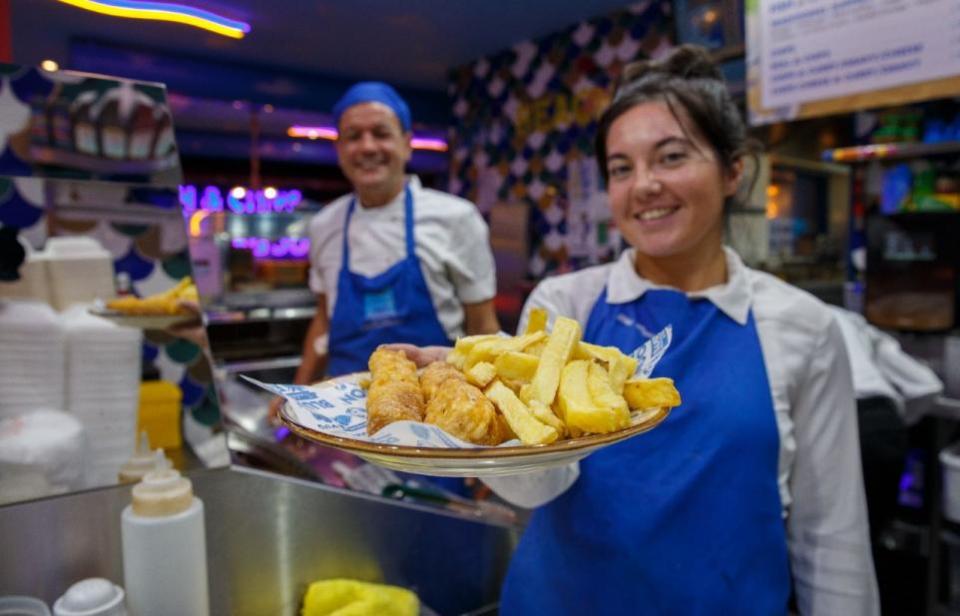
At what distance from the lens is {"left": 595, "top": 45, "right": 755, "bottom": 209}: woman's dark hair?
4.34ft

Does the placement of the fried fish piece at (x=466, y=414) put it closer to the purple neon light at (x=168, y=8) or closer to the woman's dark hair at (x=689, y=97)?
the woman's dark hair at (x=689, y=97)

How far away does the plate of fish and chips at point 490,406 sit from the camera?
2.18 feet

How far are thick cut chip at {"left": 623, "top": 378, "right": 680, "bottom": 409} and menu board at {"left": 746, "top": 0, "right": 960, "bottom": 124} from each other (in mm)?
1872

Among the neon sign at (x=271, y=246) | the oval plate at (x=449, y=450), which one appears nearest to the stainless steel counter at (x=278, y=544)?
the oval plate at (x=449, y=450)

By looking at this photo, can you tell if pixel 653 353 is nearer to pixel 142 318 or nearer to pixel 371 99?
pixel 142 318

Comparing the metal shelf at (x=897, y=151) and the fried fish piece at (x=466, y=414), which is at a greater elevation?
the metal shelf at (x=897, y=151)

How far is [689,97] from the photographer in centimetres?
132

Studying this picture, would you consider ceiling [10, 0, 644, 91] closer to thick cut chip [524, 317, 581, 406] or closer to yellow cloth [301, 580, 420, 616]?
yellow cloth [301, 580, 420, 616]

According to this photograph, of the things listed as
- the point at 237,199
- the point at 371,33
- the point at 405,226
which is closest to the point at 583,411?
the point at 405,226

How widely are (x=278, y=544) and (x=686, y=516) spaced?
2.42 feet

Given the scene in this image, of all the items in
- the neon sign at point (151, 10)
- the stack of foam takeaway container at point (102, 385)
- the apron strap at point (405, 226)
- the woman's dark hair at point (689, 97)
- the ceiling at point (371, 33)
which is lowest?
the stack of foam takeaway container at point (102, 385)

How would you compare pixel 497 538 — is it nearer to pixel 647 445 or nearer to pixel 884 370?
pixel 647 445

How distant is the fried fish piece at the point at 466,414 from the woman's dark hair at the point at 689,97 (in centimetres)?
77

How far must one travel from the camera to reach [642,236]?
131 centimetres
